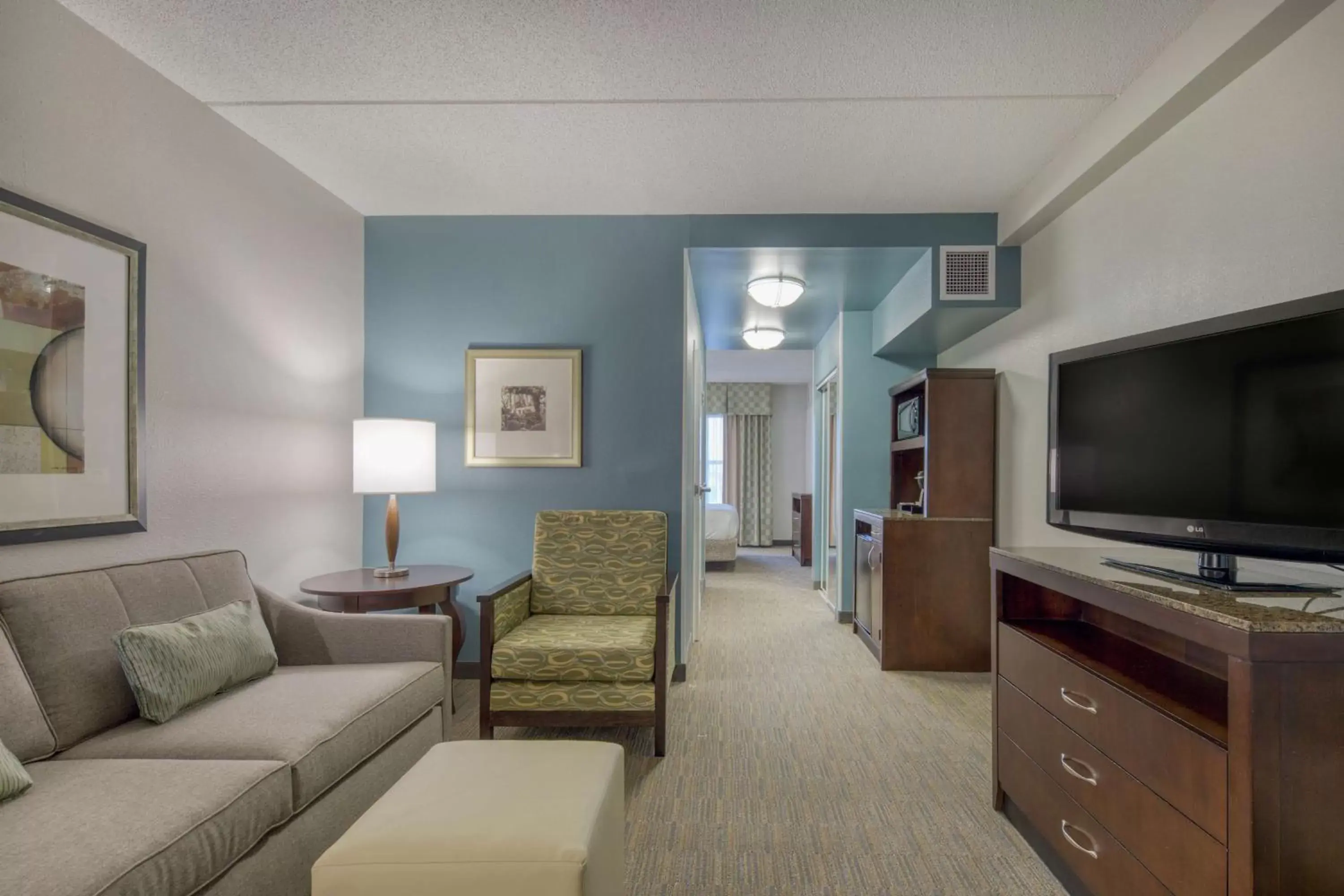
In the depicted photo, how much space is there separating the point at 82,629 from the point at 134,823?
710mm

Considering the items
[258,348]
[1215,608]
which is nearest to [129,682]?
[258,348]

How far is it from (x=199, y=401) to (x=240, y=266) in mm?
586

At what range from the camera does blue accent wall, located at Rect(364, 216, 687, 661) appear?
10.8ft

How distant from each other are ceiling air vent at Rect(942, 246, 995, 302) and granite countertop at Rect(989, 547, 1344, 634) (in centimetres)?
167

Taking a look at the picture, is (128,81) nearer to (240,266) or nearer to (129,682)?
(240,266)

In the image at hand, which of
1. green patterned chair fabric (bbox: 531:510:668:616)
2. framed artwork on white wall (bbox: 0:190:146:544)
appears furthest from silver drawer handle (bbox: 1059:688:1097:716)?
→ framed artwork on white wall (bbox: 0:190:146:544)

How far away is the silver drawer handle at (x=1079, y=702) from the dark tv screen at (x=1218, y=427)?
1.68ft

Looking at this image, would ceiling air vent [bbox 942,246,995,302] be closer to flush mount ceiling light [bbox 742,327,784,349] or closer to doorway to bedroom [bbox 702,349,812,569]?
flush mount ceiling light [bbox 742,327,784,349]

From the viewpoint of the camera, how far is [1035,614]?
2.09 metres

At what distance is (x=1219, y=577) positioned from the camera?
150 centimetres

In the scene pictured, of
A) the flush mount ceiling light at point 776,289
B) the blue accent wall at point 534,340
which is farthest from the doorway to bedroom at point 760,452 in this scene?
the blue accent wall at point 534,340

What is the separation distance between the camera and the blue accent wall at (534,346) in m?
3.31

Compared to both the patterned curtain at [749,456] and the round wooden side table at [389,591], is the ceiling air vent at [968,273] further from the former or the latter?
the patterned curtain at [749,456]

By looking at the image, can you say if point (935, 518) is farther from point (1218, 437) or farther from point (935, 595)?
point (1218, 437)
